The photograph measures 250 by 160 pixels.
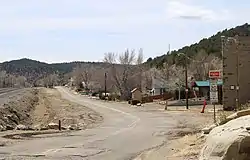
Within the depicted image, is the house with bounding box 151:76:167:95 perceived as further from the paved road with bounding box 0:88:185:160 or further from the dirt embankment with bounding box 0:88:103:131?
the paved road with bounding box 0:88:185:160

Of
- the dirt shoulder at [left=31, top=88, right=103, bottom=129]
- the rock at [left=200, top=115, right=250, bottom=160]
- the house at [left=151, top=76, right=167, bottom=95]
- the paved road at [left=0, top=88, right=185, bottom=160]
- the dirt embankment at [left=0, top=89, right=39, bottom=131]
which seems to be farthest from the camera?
the house at [left=151, top=76, right=167, bottom=95]

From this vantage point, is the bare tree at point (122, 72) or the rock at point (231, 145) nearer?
the rock at point (231, 145)

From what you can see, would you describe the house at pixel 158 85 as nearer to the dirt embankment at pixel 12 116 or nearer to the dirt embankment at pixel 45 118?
the dirt embankment at pixel 45 118

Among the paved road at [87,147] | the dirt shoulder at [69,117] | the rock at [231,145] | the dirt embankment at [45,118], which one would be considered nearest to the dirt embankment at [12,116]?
the dirt embankment at [45,118]

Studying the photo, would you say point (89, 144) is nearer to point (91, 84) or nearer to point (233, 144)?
point (233, 144)

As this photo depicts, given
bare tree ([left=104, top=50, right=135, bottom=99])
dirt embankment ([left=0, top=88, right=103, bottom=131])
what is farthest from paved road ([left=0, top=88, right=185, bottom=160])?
bare tree ([left=104, top=50, right=135, bottom=99])

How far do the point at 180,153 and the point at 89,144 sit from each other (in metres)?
7.22

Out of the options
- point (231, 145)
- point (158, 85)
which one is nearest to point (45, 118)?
point (231, 145)

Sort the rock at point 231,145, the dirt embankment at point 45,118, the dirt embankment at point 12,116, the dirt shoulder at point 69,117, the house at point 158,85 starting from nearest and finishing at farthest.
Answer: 1. the rock at point 231,145
2. the dirt embankment at point 45,118
3. the dirt embankment at point 12,116
4. the dirt shoulder at point 69,117
5. the house at point 158,85

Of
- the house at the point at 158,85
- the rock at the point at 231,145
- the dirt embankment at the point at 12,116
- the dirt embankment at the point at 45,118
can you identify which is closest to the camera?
the rock at the point at 231,145

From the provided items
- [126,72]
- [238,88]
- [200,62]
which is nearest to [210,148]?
[238,88]

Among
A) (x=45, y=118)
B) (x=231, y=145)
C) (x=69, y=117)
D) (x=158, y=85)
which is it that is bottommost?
(x=45, y=118)

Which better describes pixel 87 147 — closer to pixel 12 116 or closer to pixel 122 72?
pixel 12 116

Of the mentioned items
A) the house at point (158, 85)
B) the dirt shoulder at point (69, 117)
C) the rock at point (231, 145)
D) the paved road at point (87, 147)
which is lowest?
the dirt shoulder at point (69, 117)
